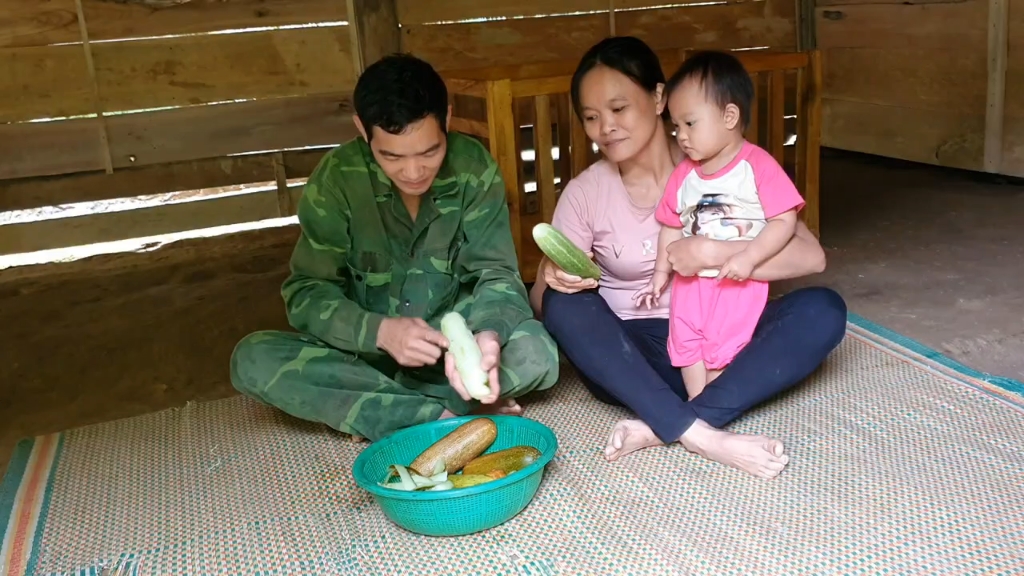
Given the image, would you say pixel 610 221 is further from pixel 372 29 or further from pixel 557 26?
pixel 557 26

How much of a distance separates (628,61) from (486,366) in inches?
30.9

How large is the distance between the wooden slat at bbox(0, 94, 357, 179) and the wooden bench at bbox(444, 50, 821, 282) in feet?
4.38

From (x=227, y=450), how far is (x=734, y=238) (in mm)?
1340

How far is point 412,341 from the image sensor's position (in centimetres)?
200

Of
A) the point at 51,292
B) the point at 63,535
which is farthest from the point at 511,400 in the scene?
the point at 51,292

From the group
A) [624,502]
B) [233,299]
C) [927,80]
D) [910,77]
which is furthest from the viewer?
[910,77]

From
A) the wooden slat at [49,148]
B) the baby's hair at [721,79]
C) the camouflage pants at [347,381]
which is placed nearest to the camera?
the baby's hair at [721,79]

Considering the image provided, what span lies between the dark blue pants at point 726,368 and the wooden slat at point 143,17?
312 cm

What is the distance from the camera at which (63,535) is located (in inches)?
75.2

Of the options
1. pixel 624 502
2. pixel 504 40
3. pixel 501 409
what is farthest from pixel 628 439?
pixel 504 40

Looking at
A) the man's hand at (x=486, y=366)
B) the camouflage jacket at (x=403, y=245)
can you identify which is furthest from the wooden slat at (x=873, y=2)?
the man's hand at (x=486, y=366)

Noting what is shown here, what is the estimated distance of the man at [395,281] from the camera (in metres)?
2.04

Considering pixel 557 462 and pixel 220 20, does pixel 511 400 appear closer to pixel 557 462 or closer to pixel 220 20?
pixel 557 462

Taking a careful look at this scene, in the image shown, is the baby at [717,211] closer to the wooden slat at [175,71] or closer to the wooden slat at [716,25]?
the wooden slat at [175,71]
